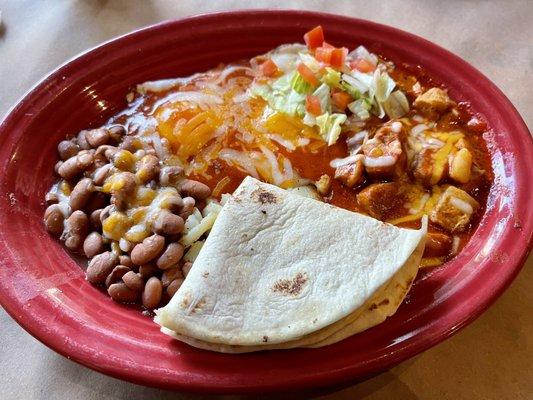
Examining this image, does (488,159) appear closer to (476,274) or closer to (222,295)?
(476,274)

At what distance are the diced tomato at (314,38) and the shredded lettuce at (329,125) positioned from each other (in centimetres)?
51

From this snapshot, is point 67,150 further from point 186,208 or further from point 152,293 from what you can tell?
point 152,293

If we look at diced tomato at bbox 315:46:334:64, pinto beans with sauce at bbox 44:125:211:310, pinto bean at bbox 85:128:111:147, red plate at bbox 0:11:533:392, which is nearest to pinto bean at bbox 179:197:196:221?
pinto beans with sauce at bbox 44:125:211:310

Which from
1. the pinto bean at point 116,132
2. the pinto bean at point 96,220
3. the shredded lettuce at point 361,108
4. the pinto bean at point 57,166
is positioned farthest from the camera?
the shredded lettuce at point 361,108

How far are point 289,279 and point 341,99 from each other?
1.35 meters

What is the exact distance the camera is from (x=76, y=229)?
8.48 ft

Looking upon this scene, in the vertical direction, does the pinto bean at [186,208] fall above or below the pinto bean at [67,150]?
below

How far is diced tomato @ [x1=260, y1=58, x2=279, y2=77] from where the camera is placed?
3303 mm

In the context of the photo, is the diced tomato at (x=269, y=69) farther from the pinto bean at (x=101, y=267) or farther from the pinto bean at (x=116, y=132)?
the pinto bean at (x=101, y=267)

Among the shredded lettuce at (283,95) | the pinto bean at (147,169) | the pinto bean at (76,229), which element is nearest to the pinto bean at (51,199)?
the pinto bean at (76,229)

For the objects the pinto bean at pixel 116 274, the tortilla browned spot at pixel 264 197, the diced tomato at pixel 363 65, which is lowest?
the pinto bean at pixel 116 274

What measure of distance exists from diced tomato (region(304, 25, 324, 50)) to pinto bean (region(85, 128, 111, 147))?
4.15 ft

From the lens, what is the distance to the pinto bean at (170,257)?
2396mm

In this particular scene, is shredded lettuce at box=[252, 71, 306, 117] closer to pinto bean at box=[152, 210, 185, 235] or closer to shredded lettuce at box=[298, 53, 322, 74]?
shredded lettuce at box=[298, 53, 322, 74]
